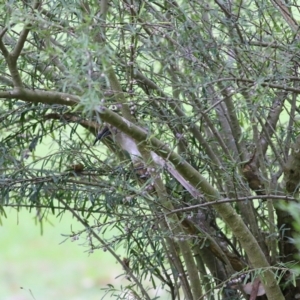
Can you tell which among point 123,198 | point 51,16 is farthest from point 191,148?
point 51,16

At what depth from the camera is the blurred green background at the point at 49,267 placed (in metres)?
1.84

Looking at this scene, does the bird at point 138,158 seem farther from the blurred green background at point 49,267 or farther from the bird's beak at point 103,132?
the blurred green background at point 49,267

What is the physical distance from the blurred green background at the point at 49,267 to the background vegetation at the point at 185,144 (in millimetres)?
942

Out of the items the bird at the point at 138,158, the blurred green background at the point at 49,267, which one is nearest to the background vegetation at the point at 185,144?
the bird at the point at 138,158

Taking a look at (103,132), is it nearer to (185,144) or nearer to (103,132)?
(103,132)

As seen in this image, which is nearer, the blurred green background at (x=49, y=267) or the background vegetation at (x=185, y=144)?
the background vegetation at (x=185, y=144)

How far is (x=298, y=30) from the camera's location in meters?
0.72

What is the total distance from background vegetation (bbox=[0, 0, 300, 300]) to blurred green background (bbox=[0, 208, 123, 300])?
3.09 ft

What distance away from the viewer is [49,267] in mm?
1910

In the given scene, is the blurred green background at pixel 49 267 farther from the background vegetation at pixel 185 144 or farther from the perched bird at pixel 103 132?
the perched bird at pixel 103 132

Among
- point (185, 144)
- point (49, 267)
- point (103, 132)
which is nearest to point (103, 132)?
point (103, 132)

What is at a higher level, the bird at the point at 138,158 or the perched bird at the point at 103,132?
the perched bird at the point at 103,132

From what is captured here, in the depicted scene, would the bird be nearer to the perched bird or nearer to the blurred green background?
the perched bird

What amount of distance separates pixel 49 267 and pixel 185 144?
3.88 feet
